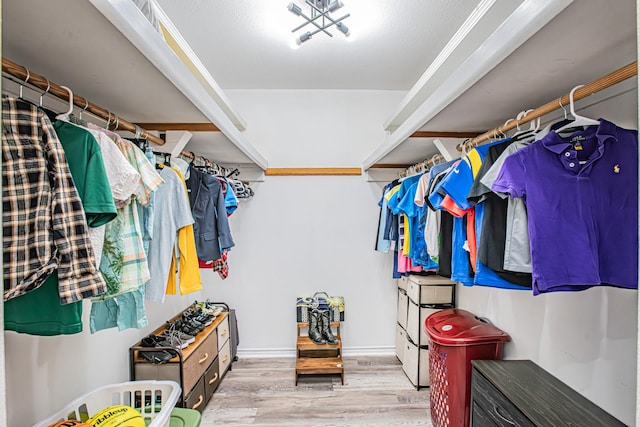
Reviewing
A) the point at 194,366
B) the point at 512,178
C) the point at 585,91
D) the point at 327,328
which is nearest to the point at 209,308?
the point at 194,366

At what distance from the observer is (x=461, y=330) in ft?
6.89

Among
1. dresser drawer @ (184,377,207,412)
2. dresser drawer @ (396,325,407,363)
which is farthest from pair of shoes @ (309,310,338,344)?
dresser drawer @ (184,377,207,412)

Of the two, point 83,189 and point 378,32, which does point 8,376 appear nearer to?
point 83,189

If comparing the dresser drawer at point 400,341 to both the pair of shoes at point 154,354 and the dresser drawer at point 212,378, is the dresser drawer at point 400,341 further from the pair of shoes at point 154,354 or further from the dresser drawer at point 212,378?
the pair of shoes at point 154,354

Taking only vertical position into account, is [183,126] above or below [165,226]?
above

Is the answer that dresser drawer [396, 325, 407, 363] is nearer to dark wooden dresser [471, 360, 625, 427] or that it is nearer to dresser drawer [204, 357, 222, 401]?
dark wooden dresser [471, 360, 625, 427]

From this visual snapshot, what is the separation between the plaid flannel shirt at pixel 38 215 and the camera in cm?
79

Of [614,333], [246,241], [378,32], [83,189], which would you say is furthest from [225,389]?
[378,32]

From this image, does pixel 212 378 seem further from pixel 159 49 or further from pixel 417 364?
pixel 159 49

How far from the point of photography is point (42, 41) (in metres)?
0.94

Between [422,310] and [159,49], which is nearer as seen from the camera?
[159,49]

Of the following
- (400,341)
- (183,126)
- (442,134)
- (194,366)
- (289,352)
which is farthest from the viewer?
(289,352)

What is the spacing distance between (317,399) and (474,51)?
2547mm

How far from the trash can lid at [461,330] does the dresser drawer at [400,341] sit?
77 cm
